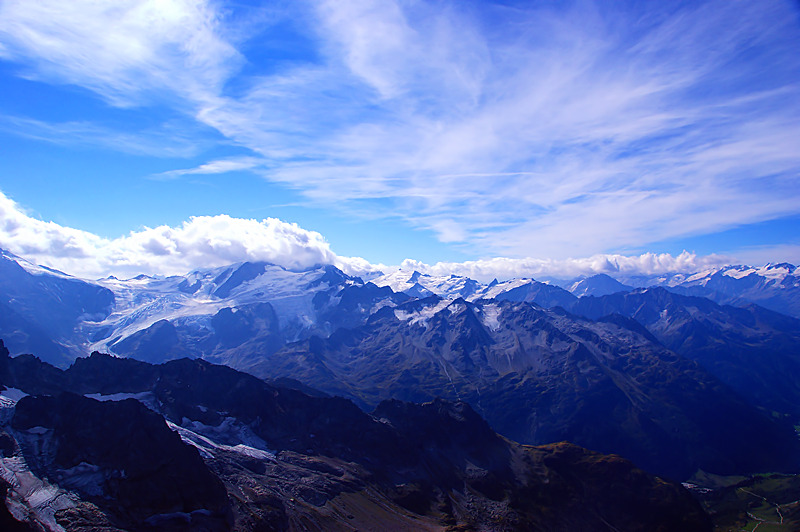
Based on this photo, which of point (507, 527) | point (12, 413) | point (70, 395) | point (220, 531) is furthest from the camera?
point (507, 527)

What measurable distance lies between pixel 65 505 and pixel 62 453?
24750mm

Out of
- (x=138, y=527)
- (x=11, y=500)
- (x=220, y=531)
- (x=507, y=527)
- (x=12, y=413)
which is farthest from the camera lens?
(x=507, y=527)

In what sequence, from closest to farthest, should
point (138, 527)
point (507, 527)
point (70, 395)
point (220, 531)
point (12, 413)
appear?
point (138, 527)
point (220, 531)
point (12, 413)
point (70, 395)
point (507, 527)

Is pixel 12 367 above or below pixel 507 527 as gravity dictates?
above

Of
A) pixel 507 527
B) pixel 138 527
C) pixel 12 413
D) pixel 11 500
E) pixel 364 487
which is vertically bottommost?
pixel 507 527

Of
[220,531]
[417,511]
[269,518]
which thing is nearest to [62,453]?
[220,531]

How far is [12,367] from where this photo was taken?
19162 cm

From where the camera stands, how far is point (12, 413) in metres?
148

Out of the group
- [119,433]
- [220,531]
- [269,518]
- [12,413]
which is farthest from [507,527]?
[12,413]

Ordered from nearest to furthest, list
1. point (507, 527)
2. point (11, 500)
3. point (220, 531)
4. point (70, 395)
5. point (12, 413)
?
point (11, 500)
point (220, 531)
point (12, 413)
point (70, 395)
point (507, 527)

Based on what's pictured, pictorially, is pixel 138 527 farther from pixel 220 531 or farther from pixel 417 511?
pixel 417 511

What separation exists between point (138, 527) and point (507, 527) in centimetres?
13279

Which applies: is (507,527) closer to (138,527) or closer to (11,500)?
(138,527)

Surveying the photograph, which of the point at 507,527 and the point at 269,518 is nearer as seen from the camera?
the point at 269,518
